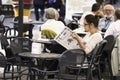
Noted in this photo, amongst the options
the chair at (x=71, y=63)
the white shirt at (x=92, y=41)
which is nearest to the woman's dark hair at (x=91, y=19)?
the white shirt at (x=92, y=41)

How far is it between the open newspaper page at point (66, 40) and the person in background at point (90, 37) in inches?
3.1

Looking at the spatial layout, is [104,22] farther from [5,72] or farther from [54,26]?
[5,72]

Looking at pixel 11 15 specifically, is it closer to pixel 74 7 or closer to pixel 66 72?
pixel 74 7

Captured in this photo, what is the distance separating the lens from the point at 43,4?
16203 mm

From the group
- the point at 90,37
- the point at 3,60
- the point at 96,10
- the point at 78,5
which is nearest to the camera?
the point at 3,60

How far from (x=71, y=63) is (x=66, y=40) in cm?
68

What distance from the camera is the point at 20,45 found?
20.6ft

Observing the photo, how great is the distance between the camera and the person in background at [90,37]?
5.95 metres

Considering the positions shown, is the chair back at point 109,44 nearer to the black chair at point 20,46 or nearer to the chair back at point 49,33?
the chair back at point 49,33

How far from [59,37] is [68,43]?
0.18 m

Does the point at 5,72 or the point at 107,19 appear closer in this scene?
the point at 5,72

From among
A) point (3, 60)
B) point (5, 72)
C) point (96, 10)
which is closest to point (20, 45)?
point (5, 72)

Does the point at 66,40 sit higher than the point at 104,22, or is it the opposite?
the point at 66,40

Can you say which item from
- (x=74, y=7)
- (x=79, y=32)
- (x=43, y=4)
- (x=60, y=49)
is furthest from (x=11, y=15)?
(x=60, y=49)
